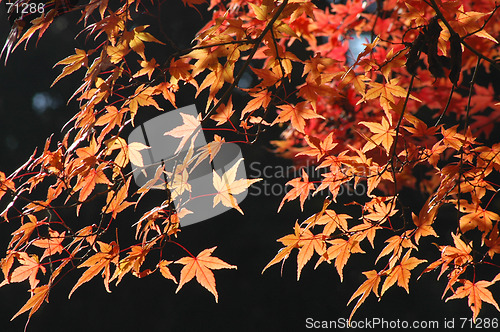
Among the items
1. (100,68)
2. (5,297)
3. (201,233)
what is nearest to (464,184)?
(100,68)

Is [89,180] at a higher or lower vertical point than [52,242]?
higher

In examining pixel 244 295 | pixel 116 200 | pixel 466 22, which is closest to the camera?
pixel 466 22

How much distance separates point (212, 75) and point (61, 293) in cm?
237

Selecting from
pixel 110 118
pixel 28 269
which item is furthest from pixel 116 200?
pixel 28 269

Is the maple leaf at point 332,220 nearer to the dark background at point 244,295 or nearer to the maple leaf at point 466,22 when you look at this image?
the maple leaf at point 466,22

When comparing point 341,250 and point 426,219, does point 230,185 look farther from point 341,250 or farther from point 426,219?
point 426,219

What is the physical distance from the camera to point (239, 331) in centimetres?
263

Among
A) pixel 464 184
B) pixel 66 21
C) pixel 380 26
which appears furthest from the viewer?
pixel 66 21

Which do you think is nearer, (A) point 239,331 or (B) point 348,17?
(B) point 348,17

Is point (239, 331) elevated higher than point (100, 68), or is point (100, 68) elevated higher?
point (100, 68)

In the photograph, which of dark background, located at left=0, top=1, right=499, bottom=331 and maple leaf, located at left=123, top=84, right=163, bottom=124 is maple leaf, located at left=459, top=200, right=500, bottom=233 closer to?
maple leaf, located at left=123, top=84, right=163, bottom=124

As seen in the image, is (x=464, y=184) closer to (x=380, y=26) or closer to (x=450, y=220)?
(x=380, y=26)

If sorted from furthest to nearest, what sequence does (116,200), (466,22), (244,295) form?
(244,295) < (116,200) < (466,22)

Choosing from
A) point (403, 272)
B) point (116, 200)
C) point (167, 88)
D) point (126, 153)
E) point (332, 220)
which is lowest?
point (403, 272)
